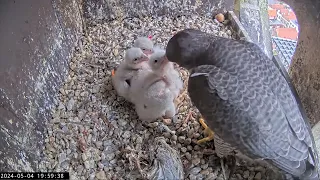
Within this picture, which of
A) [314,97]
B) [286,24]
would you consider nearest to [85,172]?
[314,97]

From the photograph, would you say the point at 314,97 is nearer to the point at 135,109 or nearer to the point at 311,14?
the point at 311,14

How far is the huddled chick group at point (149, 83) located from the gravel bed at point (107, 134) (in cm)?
10

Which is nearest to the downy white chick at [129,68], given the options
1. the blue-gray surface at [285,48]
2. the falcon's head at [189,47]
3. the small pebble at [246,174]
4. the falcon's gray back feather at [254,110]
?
the falcon's head at [189,47]

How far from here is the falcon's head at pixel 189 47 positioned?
1.77 metres

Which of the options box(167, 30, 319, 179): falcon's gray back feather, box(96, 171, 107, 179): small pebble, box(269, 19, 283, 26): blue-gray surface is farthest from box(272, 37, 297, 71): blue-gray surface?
box(96, 171, 107, 179): small pebble

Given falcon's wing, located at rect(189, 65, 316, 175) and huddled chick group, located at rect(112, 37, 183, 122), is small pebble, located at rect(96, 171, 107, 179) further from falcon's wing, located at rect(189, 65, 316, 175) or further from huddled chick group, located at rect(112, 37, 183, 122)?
falcon's wing, located at rect(189, 65, 316, 175)

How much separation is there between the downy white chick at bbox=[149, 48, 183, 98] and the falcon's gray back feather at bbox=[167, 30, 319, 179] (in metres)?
0.25

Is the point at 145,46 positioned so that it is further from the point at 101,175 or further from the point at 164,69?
the point at 101,175

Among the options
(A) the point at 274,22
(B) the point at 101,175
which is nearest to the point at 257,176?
(B) the point at 101,175

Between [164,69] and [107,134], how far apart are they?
0.47m

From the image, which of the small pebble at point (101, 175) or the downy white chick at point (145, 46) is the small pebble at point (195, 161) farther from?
the downy white chick at point (145, 46)

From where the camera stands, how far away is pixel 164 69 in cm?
195

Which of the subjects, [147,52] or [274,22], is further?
[274,22]

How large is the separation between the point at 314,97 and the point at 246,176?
527mm
